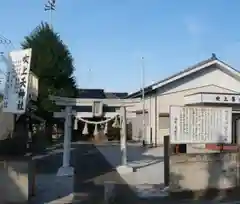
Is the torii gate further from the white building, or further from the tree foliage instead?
the white building

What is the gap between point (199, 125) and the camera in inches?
508

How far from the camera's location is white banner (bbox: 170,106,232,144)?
41.6 feet

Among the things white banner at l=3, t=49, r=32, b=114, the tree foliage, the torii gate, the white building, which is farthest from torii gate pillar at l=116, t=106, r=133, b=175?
the white building

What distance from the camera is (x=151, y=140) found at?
97.3 ft

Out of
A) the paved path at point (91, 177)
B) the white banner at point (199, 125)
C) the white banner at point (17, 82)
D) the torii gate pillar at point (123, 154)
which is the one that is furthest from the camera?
the torii gate pillar at point (123, 154)

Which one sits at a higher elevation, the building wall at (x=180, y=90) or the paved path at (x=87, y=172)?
the building wall at (x=180, y=90)

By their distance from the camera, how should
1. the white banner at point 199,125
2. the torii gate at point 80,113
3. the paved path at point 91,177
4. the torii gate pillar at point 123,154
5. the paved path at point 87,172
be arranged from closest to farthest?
the paved path at point 91,177 < the paved path at point 87,172 < the white banner at point 199,125 < the torii gate at point 80,113 < the torii gate pillar at point 123,154

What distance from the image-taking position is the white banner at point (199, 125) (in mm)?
12688

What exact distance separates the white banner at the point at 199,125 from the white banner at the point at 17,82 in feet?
16.2

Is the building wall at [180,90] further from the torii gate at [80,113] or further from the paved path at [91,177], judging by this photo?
the torii gate at [80,113]

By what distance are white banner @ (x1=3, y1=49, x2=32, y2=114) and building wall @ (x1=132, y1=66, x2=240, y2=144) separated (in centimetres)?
2018

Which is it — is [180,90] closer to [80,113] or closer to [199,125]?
[80,113]

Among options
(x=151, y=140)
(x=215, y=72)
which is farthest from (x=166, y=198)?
(x=215, y=72)

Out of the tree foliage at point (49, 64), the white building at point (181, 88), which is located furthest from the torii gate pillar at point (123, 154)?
the white building at point (181, 88)
